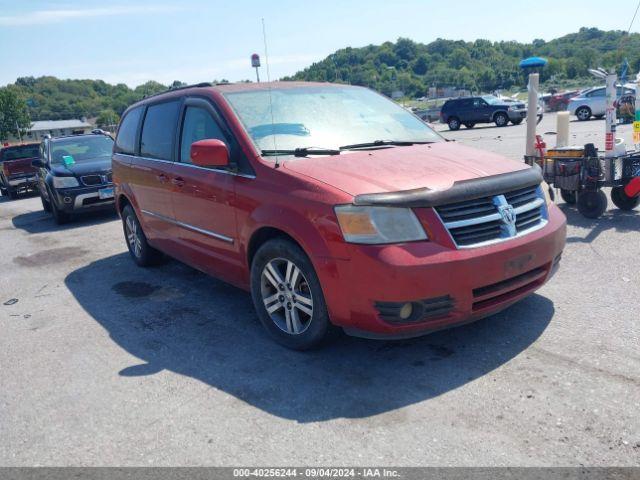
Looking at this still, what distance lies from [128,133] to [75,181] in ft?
15.3

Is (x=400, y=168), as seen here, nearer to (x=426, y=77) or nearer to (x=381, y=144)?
(x=381, y=144)

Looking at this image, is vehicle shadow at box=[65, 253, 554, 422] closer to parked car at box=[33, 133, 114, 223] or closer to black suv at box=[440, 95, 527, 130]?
parked car at box=[33, 133, 114, 223]

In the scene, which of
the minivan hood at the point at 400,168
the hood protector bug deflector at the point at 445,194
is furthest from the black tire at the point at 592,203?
the hood protector bug deflector at the point at 445,194

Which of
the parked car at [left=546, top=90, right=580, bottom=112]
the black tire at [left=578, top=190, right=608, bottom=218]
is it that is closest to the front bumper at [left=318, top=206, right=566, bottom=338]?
the black tire at [left=578, top=190, right=608, bottom=218]

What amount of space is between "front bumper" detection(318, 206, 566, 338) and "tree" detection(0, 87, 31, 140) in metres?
93.1

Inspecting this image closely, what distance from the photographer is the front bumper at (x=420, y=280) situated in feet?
11.0

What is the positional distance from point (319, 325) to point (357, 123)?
74.7 inches

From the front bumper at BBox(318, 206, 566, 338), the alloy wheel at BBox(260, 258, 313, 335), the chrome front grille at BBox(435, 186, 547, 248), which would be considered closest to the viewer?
the front bumper at BBox(318, 206, 566, 338)

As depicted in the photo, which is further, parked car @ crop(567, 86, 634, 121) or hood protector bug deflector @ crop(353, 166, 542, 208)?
parked car @ crop(567, 86, 634, 121)

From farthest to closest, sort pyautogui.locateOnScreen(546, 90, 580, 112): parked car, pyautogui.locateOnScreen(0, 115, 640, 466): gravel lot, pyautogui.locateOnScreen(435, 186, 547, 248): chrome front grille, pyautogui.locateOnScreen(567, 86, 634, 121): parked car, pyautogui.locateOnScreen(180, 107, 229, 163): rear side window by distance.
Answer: pyautogui.locateOnScreen(546, 90, 580, 112): parked car
pyautogui.locateOnScreen(567, 86, 634, 121): parked car
pyautogui.locateOnScreen(180, 107, 229, 163): rear side window
pyautogui.locateOnScreen(435, 186, 547, 248): chrome front grille
pyautogui.locateOnScreen(0, 115, 640, 466): gravel lot

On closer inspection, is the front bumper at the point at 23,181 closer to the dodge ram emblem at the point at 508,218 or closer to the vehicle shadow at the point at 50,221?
the vehicle shadow at the point at 50,221

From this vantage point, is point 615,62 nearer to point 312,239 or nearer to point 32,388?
point 312,239

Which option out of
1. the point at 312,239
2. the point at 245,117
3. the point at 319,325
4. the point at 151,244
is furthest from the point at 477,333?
the point at 151,244

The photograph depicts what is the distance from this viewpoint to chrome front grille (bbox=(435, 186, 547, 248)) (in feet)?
11.5
